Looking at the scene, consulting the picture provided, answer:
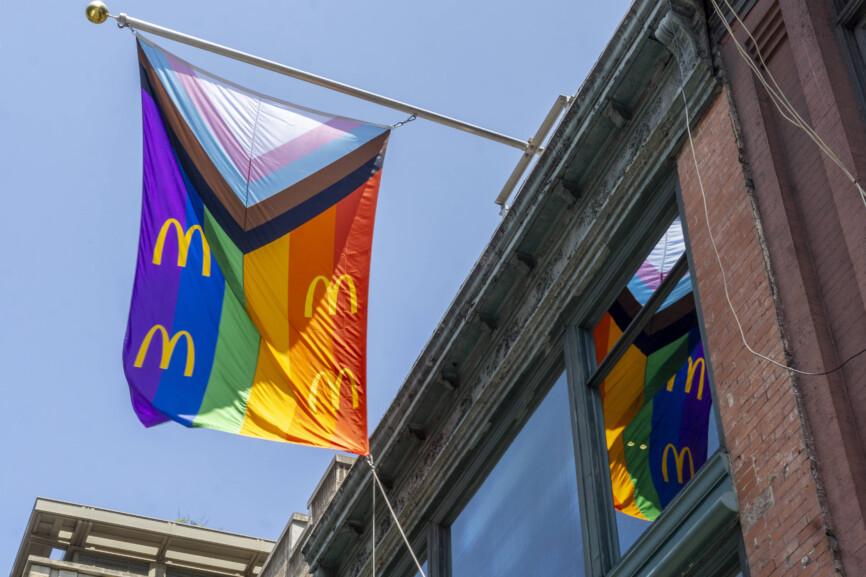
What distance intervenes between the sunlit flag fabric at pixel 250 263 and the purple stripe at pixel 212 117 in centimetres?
1

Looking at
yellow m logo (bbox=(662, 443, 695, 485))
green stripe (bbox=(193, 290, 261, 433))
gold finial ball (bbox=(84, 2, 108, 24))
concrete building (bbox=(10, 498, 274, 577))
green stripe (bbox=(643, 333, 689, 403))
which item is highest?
concrete building (bbox=(10, 498, 274, 577))

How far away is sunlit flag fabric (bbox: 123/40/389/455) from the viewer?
10148mm

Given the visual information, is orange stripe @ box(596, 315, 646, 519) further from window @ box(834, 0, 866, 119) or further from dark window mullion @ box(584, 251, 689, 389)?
window @ box(834, 0, 866, 119)

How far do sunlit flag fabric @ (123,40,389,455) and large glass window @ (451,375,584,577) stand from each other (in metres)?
1.82

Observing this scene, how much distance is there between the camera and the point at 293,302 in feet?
35.7

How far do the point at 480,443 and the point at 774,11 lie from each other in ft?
18.1

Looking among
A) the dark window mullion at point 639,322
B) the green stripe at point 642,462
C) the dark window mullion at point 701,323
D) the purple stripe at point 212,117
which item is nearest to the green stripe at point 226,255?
the purple stripe at point 212,117

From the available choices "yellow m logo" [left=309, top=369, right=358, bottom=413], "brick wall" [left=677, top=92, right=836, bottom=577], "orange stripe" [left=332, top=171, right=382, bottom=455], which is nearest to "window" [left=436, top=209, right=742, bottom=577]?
"brick wall" [left=677, top=92, right=836, bottom=577]

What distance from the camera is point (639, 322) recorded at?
32.3ft

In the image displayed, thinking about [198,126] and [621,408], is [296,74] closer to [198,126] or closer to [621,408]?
[198,126]

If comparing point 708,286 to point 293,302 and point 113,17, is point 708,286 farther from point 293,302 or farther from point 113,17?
point 113,17

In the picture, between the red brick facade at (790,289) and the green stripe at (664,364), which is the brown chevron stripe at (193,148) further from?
the red brick facade at (790,289)

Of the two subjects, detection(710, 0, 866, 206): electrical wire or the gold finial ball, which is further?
the gold finial ball

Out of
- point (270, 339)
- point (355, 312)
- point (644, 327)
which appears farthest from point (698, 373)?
point (270, 339)
